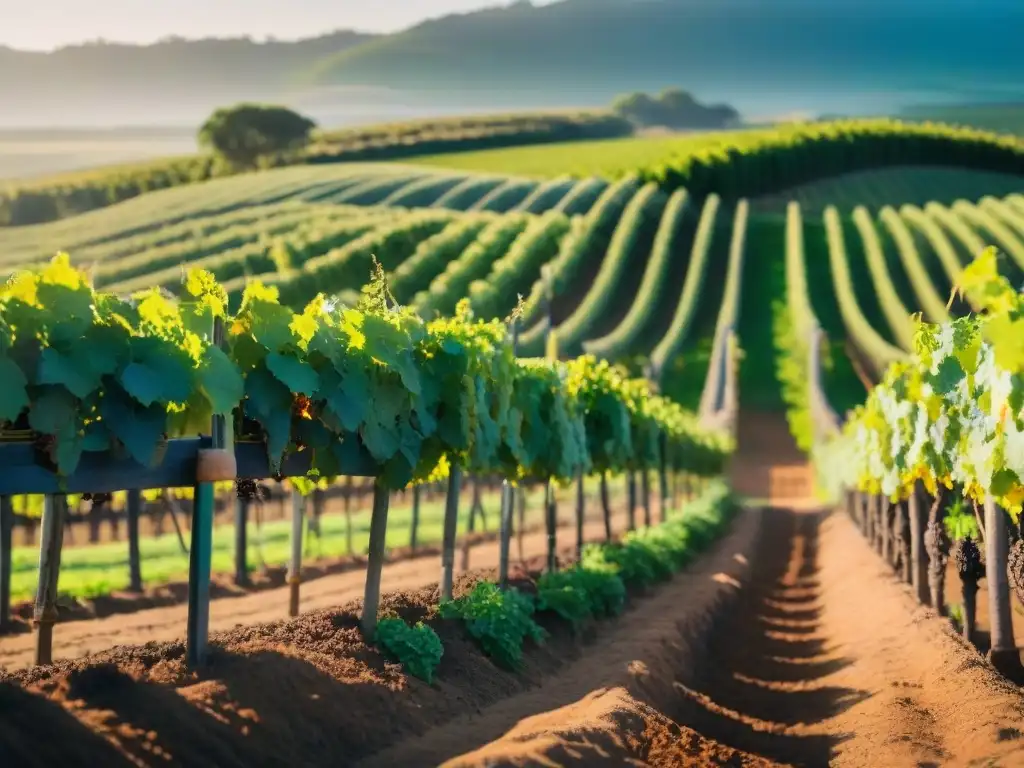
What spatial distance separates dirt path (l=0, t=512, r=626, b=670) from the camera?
710 inches

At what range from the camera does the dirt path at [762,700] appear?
11.0 meters

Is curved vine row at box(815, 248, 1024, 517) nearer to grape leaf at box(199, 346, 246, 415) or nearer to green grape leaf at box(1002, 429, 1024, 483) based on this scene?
green grape leaf at box(1002, 429, 1024, 483)

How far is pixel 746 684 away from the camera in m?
17.2

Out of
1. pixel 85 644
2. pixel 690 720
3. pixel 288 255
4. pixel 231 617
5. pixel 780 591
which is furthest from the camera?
pixel 288 255

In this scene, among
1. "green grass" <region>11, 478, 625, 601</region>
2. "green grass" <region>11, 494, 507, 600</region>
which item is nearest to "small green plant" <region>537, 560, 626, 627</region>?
"green grass" <region>11, 494, 507, 600</region>

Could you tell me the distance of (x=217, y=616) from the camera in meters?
21.3

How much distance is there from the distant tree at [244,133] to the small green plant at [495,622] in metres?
131

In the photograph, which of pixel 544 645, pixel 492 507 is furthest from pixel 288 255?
pixel 544 645

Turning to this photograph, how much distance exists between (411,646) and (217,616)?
30.2ft

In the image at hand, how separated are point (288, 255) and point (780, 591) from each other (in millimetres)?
58046

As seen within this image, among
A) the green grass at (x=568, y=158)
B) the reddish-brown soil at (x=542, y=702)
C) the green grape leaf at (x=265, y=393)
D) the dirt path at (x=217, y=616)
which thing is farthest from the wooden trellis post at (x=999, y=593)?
the green grass at (x=568, y=158)

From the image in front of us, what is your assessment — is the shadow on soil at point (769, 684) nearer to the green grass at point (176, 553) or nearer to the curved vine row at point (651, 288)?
the green grass at point (176, 553)

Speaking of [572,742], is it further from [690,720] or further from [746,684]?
[746,684]

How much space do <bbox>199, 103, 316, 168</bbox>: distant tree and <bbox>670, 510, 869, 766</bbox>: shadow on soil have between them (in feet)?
396
